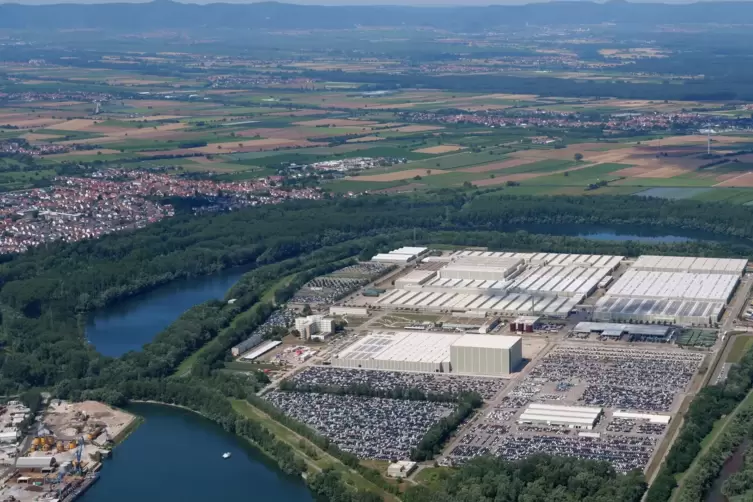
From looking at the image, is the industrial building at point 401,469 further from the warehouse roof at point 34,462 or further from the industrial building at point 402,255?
the industrial building at point 402,255

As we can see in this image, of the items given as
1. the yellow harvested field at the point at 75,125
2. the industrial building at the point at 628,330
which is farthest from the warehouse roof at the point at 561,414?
the yellow harvested field at the point at 75,125

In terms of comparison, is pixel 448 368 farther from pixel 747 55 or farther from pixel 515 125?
pixel 747 55

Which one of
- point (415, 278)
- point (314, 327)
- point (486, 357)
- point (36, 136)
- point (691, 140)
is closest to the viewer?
point (486, 357)

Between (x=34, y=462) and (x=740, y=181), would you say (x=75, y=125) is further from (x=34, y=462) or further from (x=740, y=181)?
(x=34, y=462)

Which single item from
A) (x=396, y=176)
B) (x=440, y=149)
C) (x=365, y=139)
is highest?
(x=396, y=176)

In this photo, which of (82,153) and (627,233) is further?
(82,153)

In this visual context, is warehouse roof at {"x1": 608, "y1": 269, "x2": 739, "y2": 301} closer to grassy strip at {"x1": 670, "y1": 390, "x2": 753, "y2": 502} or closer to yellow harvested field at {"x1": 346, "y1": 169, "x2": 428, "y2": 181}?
grassy strip at {"x1": 670, "y1": 390, "x2": 753, "y2": 502}

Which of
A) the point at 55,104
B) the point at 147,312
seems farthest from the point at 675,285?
the point at 55,104
